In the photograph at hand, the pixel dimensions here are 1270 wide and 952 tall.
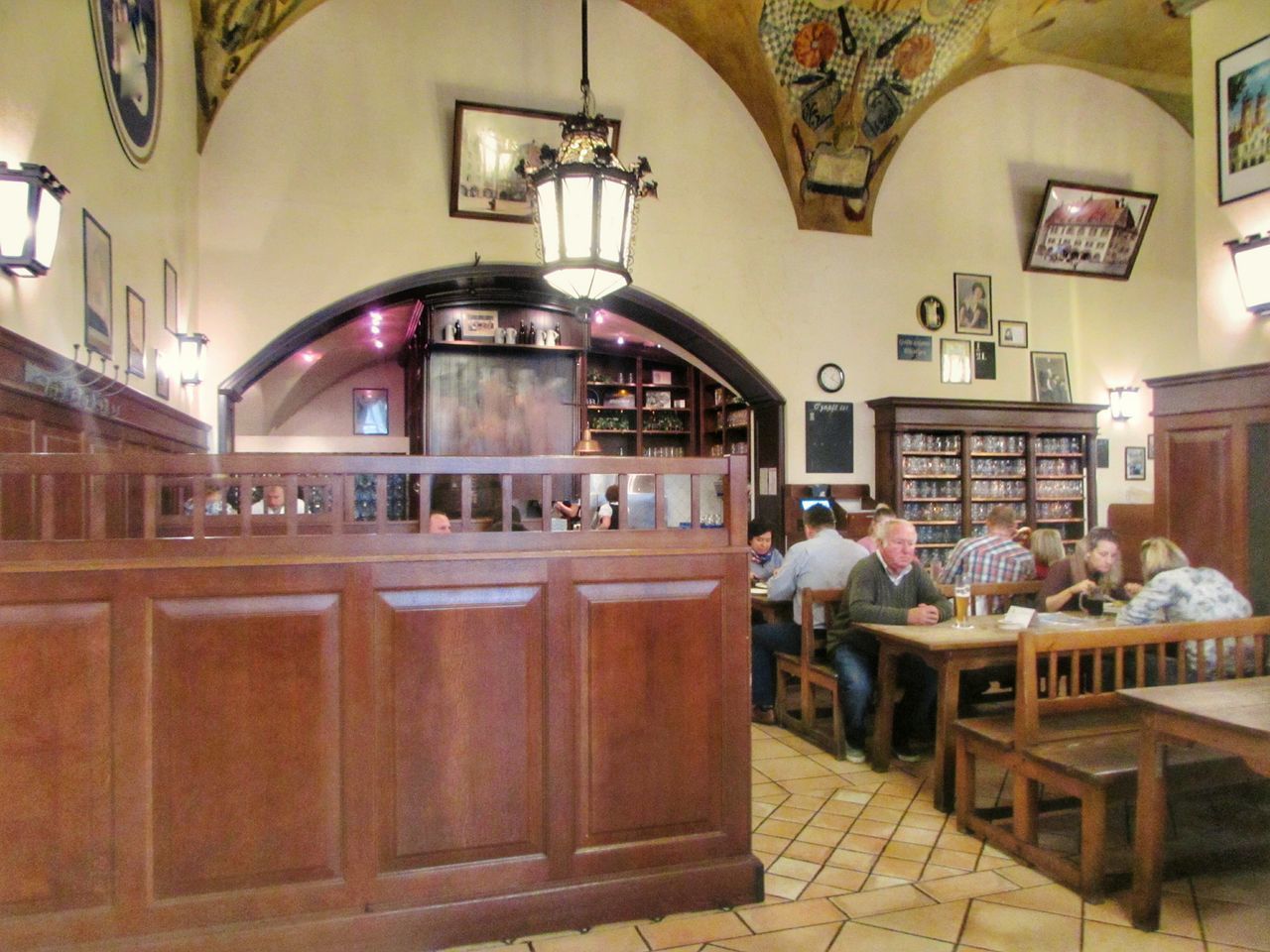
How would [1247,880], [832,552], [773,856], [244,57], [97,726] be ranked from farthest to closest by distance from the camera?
1. [244,57]
2. [832,552]
3. [773,856]
4. [1247,880]
5. [97,726]

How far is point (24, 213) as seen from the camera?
2664 mm

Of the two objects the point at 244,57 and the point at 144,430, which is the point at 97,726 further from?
the point at 244,57

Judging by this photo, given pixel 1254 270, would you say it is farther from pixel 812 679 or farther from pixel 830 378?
pixel 812 679

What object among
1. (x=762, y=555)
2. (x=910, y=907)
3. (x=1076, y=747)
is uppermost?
(x=762, y=555)

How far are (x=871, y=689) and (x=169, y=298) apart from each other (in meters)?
4.90

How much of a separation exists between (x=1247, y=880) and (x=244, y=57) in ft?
25.0

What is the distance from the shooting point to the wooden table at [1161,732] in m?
2.29

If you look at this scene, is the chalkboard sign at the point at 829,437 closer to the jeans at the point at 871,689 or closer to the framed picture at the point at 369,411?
the jeans at the point at 871,689

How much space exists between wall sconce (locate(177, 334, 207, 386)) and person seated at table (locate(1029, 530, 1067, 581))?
5.68 metres

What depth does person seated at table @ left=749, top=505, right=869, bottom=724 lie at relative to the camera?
4746mm

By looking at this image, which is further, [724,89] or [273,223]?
[724,89]

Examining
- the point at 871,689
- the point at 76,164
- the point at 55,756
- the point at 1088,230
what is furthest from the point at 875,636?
the point at 1088,230

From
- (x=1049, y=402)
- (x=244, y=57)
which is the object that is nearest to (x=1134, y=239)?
(x=1049, y=402)

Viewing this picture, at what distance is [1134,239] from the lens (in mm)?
8883
